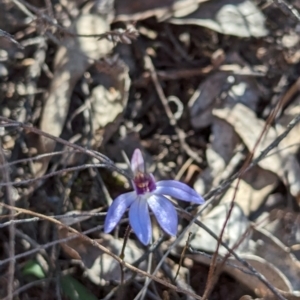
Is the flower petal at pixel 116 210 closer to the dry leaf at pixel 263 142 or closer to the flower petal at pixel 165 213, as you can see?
the flower petal at pixel 165 213

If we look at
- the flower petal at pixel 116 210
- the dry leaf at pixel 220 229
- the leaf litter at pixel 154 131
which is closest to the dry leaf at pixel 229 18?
the leaf litter at pixel 154 131

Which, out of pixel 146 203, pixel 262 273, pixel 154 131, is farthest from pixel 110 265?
pixel 154 131

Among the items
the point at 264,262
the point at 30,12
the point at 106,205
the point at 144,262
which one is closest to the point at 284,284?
the point at 264,262

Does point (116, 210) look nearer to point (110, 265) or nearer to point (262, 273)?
point (110, 265)

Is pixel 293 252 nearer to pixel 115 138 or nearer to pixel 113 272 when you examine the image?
pixel 113 272

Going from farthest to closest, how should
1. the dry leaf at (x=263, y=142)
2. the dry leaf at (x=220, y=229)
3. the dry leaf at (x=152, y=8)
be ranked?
the dry leaf at (x=152, y=8) < the dry leaf at (x=263, y=142) < the dry leaf at (x=220, y=229)

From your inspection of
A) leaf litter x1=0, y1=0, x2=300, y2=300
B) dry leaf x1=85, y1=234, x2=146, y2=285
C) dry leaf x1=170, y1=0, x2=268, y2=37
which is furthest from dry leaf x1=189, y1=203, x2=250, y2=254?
dry leaf x1=170, y1=0, x2=268, y2=37
